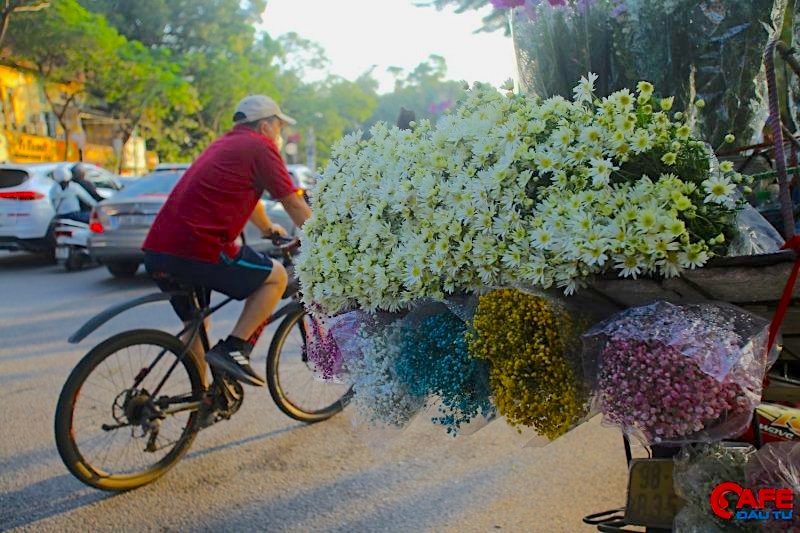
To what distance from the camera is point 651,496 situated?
62.9 inches

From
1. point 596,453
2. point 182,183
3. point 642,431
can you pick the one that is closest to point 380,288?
point 642,431

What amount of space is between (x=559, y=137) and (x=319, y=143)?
51.1 metres

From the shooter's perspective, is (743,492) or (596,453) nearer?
(743,492)

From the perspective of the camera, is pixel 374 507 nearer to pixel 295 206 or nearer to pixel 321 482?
pixel 321 482

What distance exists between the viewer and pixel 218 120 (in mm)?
35312

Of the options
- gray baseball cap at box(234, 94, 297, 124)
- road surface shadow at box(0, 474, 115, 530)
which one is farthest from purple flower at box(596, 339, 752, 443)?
road surface shadow at box(0, 474, 115, 530)

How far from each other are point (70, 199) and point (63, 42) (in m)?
13.4

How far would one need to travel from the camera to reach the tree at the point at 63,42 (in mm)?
21781

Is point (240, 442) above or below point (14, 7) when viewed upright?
below

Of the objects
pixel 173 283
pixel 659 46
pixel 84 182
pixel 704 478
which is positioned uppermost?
pixel 659 46

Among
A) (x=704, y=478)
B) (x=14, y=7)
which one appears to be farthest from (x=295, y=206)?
(x=14, y=7)

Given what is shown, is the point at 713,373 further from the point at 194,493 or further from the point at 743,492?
the point at 194,493

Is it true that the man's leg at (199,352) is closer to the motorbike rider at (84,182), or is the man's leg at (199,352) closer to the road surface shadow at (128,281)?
the road surface shadow at (128,281)

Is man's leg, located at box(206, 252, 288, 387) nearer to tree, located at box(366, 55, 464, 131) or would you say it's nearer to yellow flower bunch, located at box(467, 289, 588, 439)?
yellow flower bunch, located at box(467, 289, 588, 439)
